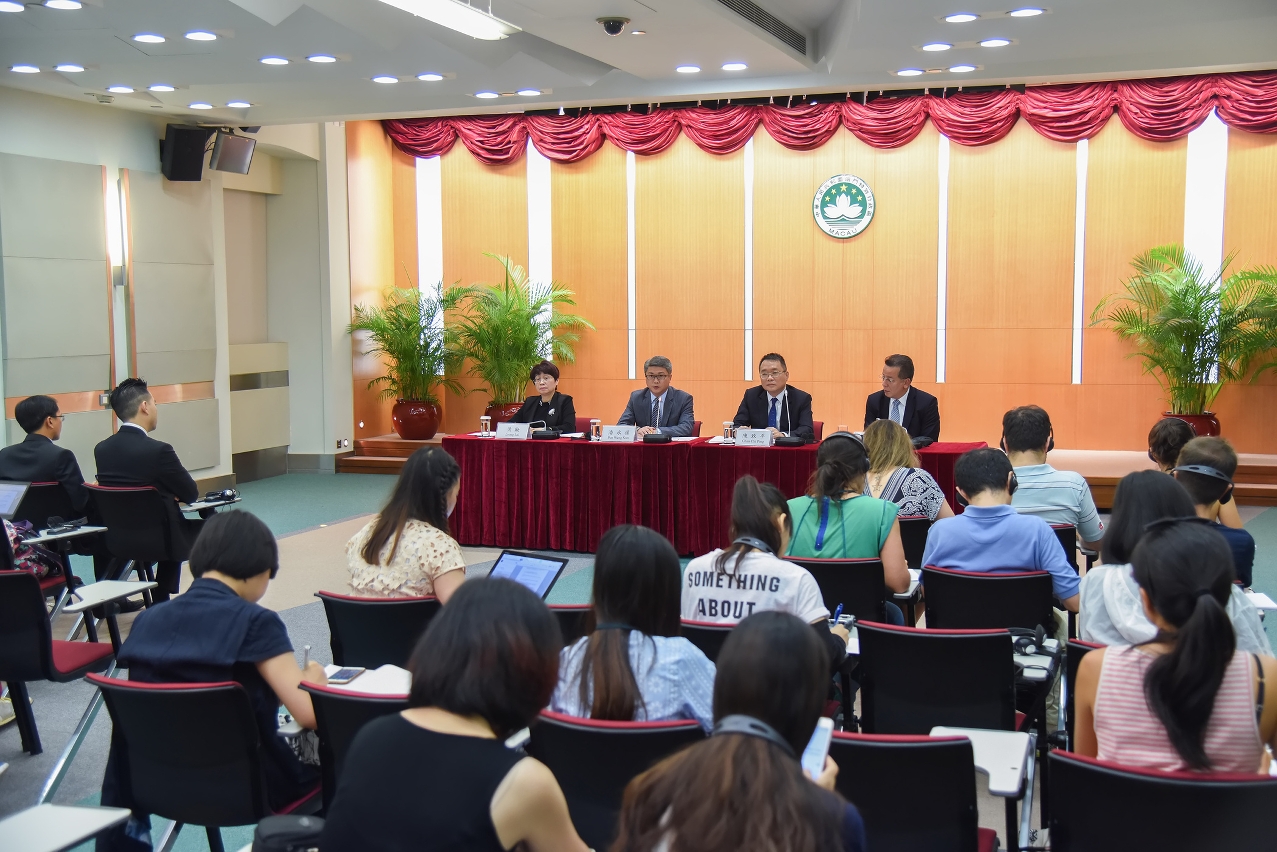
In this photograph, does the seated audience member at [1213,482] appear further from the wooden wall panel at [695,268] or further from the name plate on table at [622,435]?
the wooden wall panel at [695,268]

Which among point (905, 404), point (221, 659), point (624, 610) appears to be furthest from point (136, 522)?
point (905, 404)

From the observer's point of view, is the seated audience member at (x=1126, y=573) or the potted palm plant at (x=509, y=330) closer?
the seated audience member at (x=1126, y=573)

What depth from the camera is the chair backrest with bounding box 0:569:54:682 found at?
371 cm

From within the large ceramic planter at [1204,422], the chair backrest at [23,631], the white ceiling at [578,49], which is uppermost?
the white ceiling at [578,49]

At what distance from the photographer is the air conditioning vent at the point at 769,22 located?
264 inches

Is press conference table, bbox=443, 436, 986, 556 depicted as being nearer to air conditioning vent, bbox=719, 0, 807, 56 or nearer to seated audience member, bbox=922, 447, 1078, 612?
air conditioning vent, bbox=719, 0, 807, 56

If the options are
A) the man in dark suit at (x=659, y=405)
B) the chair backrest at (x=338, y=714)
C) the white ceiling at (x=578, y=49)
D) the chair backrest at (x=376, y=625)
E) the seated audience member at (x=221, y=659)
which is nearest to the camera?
the chair backrest at (x=338, y=714)

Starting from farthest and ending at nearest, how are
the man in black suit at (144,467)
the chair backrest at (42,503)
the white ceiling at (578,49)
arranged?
1. the white ceiling at (578,49)
2. the man in black suit at (144,467)
3. the chair backrest at (42,503)

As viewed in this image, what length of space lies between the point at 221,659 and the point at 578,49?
551cm

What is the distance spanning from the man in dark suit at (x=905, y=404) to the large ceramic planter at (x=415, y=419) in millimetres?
5107

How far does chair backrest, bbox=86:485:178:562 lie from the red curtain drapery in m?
6.79

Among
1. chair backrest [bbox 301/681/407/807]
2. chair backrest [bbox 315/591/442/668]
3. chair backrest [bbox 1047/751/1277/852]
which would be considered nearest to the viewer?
chair backrest [bbox 1047/751/1277/852]

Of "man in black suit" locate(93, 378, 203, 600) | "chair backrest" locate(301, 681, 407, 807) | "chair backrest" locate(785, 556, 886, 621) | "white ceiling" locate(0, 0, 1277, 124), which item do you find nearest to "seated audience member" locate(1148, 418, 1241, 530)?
Result: "chair backrest" locate(785, 556, 886, 621)

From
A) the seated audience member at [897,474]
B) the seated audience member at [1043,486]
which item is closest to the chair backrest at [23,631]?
the seated audience member at [897,474]
